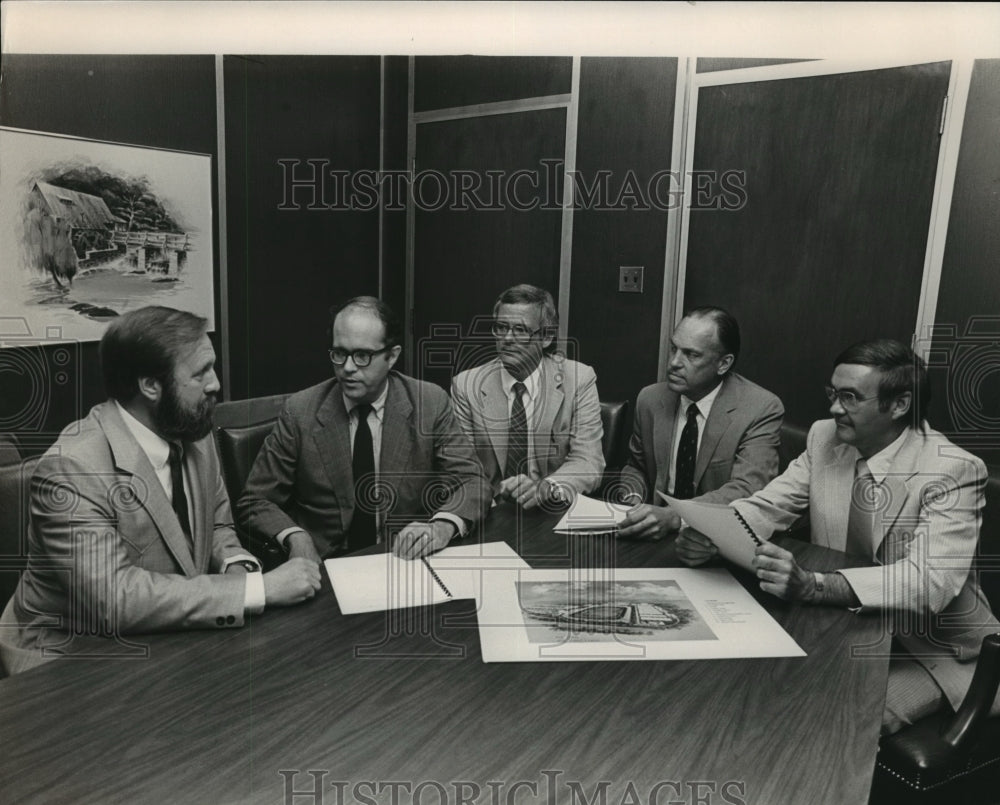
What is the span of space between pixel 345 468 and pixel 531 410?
37 centimetres

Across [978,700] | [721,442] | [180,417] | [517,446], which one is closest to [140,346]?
[180,417]

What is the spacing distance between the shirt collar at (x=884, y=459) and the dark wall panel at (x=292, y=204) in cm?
94

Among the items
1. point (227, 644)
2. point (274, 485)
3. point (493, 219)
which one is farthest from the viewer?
point (274, 485)

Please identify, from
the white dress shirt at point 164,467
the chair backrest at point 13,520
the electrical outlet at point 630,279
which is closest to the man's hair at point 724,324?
the electrical outlet at point 630,279

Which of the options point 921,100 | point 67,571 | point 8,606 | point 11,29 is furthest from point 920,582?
point 11,29

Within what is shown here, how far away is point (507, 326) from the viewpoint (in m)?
1.22

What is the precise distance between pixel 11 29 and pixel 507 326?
0.85 meters

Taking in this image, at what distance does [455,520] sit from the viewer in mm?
1272

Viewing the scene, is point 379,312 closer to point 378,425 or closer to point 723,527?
point 378,425

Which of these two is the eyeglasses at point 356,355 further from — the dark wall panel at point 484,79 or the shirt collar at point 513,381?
the dark wall panel at point 484,79

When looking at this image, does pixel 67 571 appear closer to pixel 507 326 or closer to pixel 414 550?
pixel 414 550

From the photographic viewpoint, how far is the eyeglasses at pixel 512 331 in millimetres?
1219

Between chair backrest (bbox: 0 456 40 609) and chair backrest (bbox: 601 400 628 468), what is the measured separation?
0.94m

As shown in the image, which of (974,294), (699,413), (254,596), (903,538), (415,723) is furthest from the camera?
(699,413)
